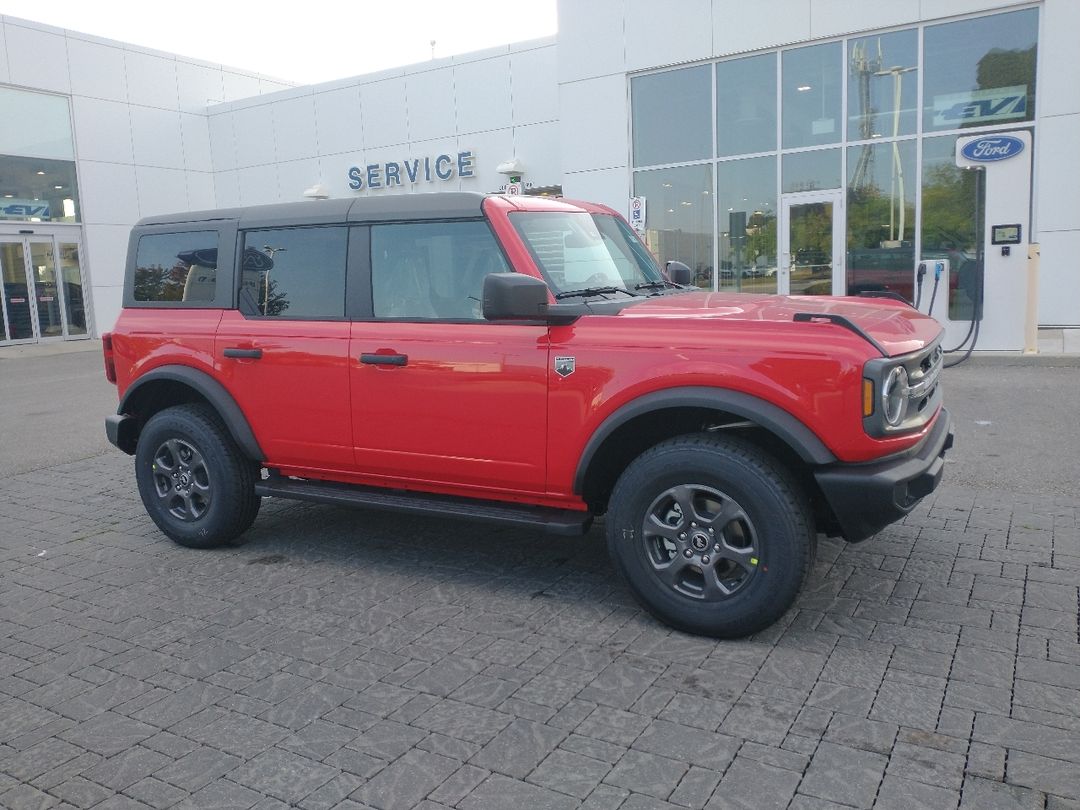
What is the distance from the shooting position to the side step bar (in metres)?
4.14

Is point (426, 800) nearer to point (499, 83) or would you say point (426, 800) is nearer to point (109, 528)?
point (109, 528)

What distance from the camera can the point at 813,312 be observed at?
396 cm

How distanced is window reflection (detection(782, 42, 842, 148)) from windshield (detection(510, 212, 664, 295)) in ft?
39.2

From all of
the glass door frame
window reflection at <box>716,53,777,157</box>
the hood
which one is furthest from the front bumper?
the glass door frame

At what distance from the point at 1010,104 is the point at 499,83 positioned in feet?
35.6

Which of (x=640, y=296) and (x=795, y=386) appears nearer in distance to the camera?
(x=795, y=386)

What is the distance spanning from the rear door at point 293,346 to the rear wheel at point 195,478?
0.26 m

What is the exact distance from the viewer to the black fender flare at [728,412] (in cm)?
357

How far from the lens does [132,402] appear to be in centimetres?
552

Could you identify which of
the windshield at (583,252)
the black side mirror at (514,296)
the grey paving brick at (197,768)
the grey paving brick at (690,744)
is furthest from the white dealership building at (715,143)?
the grey paving brick at (197,768)

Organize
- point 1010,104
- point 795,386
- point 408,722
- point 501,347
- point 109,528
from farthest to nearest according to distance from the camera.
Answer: point 1010,104 < point 109,528 < point 501,347 < point 795,386 < point 408,722

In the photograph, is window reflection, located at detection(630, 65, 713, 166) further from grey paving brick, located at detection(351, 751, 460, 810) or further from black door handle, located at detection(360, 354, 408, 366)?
grey paving brick, located at detection(351, 751, 460, 810)

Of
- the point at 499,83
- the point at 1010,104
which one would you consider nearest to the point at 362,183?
the point at 499,83

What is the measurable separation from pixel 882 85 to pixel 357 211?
43.0ft
